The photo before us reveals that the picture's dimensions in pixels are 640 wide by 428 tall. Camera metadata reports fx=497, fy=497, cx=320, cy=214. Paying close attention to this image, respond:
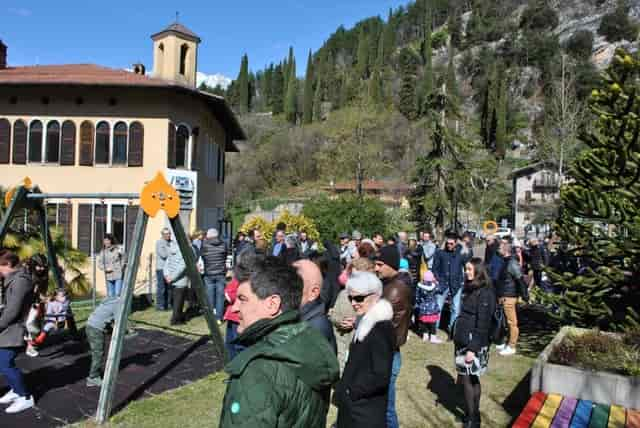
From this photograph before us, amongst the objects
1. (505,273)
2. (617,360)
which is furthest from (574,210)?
(617,360)

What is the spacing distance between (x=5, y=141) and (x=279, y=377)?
63.7ft

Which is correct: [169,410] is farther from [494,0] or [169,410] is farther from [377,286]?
[494,0]

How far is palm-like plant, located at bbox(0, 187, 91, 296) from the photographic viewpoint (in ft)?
29.6

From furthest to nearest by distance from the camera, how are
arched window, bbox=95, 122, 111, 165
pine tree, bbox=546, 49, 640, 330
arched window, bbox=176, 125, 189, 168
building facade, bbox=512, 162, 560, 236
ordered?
building facade, bbox=512, 162, 560, 236, arched window, bbox=176, 125, 189, 168, arched window, bbox=95, 122, 111, 165, pine tree, bbox=546, 49, 640, 330

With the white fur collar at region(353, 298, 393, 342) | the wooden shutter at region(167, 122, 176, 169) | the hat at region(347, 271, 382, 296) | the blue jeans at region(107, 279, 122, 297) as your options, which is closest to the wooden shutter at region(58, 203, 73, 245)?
the wooden shutter at region(167, 122, 176, 169)

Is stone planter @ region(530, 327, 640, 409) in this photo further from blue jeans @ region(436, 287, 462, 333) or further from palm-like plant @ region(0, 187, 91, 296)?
palm-like plant @ region(0, 187, 91, 296)

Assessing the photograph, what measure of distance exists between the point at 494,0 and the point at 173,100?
119631 millimetres

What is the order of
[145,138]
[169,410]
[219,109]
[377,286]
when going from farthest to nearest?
[219,109], [145,138], [169,410], [377,286]

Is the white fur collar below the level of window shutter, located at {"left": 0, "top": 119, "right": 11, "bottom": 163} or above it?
below

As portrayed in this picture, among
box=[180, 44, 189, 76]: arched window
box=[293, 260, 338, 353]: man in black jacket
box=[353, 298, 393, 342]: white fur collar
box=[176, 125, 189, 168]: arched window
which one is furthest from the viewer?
box=[180, 44, 189, 76]: arched window

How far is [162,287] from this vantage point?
1148 cm

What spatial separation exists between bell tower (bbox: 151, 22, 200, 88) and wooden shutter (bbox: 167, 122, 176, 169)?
2175mm

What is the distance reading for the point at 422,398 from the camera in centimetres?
628

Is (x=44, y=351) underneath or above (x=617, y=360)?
underneath
